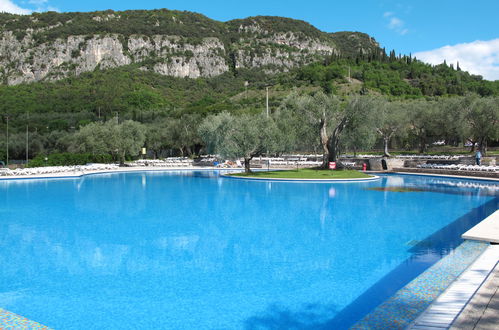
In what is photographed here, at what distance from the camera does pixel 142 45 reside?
146m

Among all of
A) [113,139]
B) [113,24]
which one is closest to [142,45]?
[113,24]

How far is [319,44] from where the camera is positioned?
18412 cm

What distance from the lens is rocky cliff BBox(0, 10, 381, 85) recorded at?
131 meters

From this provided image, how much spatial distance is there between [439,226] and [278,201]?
23.4 ft

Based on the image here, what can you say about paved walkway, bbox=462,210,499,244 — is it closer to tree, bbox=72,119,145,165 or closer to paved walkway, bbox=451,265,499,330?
paved walkway, bbox=451,265,499,330

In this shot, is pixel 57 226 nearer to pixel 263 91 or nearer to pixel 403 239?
pixel 403 239

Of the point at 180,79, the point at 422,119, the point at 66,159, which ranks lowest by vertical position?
the point at 66,159

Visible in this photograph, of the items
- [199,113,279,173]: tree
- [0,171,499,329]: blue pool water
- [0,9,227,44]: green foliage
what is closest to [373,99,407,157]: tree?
[199,113,279,173]: tree

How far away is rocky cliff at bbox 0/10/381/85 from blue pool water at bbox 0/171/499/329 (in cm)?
11905

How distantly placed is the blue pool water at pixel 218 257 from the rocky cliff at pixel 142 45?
11905 cm

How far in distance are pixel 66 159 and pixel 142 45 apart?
11904cm

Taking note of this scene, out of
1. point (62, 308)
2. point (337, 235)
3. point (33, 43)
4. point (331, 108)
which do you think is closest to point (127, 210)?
point (337, 235)

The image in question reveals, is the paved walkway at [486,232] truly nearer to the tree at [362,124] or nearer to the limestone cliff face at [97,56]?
the tree at [362,124]

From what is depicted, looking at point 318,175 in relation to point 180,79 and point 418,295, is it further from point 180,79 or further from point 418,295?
point 180,79
